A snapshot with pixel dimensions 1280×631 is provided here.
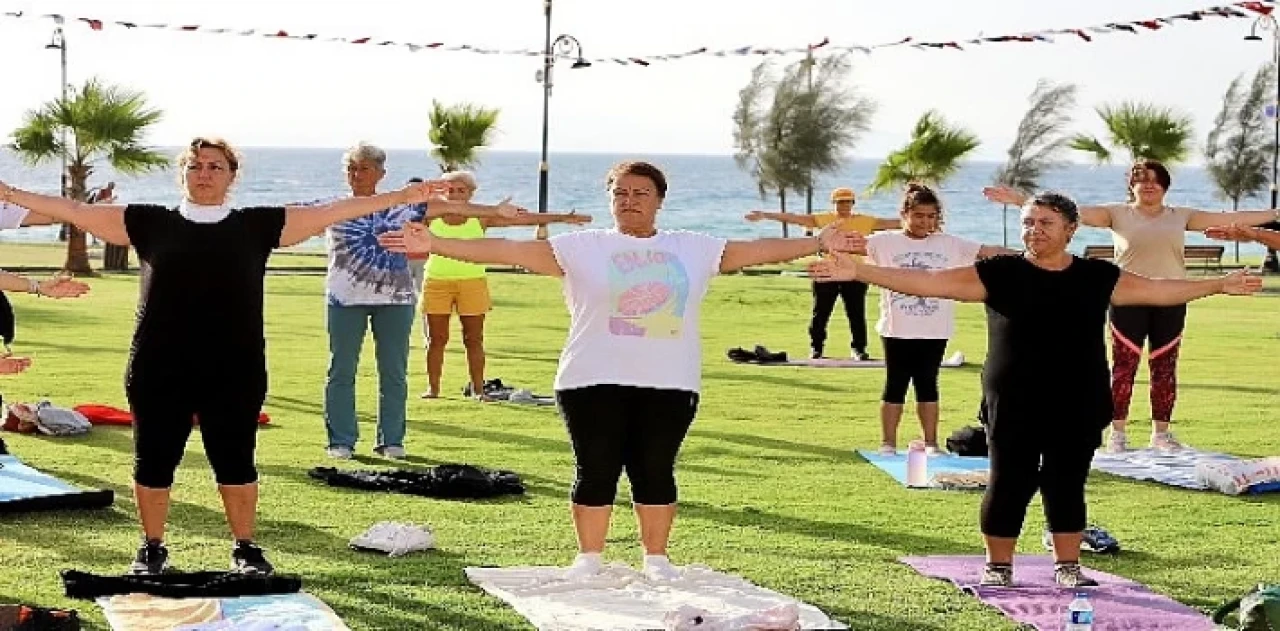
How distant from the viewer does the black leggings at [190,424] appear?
23.7ft

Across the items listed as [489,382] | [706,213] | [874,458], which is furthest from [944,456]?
[706,213]

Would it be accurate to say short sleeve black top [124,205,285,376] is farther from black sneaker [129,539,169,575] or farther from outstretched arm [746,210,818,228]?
outstretched arm [746,210,818,228]

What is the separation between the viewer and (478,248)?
23.9 feet

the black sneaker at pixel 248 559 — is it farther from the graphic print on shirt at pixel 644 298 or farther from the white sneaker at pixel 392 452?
the white sneaker at pixel 392 452

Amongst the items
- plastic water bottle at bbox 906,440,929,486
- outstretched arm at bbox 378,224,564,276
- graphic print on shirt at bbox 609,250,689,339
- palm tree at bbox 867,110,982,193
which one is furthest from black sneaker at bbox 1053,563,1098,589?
palm tree at bbox 867,110,982,193

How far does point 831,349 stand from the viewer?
19.5m

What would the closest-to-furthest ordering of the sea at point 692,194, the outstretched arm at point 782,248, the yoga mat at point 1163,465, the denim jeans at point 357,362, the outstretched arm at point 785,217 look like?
the outstretched arm at point 782,248 → the yoga mat at point 1163,465 → the denim jeans at point 357,362 → the outstretched arm at point 785,217 → the sea at point 692,194

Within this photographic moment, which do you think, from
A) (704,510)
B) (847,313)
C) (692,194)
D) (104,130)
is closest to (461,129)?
(104,130)

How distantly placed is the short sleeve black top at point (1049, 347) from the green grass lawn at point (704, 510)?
2.7 inches

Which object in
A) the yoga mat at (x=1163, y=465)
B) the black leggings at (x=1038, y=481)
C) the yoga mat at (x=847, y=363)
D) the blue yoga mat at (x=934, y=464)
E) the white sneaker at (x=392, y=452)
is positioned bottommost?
the yoga mat at (x=847, y=363)

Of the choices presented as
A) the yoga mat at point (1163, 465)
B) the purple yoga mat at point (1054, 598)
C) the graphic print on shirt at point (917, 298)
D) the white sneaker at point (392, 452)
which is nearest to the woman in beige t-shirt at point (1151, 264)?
the yoga mat at point (1163, 465)

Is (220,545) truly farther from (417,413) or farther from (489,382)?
(489,382)

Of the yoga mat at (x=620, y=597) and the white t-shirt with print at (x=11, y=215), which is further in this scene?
the white t-shirt with print at (x=11, y=215)

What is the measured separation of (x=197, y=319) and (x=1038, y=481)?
3.24 meters
